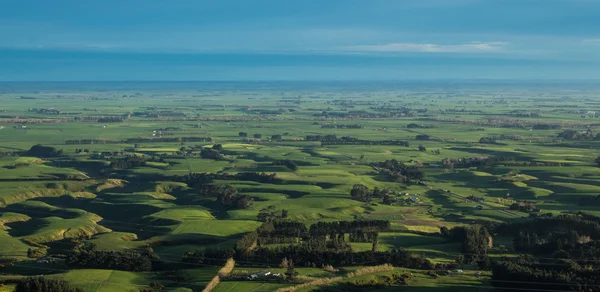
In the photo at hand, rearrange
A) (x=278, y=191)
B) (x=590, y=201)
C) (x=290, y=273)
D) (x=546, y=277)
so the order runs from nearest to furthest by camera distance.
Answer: (x=546, y=277)
(x=290, y=273)
(x=590, y=201)
(x=278, y=191)

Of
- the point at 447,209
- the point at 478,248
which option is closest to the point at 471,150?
the point at 447,209

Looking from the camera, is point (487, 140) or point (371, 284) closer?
point (371, 284)

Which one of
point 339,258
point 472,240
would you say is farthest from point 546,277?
point 339,258

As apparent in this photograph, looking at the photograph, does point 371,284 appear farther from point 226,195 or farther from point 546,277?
point 226,195

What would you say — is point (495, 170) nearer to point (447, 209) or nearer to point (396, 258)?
point (447, 209)

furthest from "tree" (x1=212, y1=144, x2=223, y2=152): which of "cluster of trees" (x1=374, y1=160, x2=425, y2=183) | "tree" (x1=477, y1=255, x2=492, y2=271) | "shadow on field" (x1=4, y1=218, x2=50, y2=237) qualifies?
"tree" (x1=477, y1=255, x2=492, y2=271)

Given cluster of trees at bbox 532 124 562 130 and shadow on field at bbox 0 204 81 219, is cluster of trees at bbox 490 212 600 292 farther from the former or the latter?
cluster of trees at bbox 532 124 562 130
